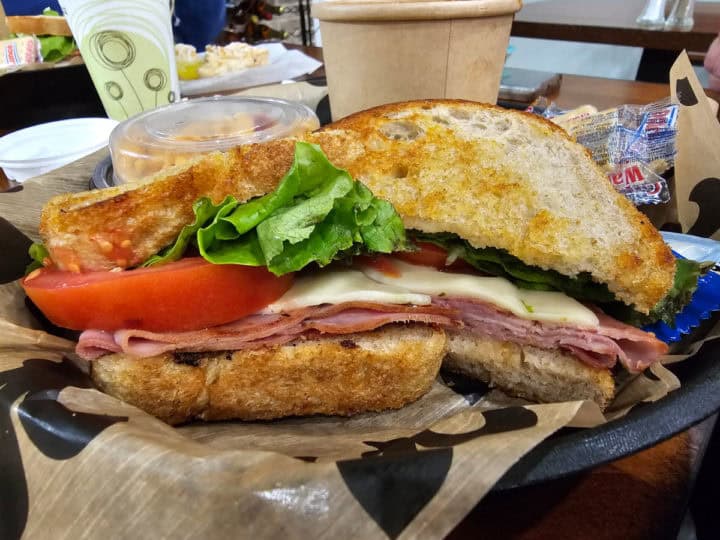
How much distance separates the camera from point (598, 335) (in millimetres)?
1122

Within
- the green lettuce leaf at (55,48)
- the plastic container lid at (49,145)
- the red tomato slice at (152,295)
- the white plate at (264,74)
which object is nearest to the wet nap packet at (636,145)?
the red tomato slice at (152,295)

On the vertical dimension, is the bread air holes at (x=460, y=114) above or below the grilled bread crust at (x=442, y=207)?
above

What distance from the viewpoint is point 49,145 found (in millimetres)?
2070

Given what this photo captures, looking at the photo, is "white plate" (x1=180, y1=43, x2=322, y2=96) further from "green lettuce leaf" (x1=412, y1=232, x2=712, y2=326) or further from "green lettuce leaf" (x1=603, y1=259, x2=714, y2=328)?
"green lettuce leaf" (x1=603, y1=259, x2=714, y2=328)

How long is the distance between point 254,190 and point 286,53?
2.90m

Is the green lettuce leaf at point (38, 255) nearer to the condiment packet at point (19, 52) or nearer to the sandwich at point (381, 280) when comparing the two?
the sandwich at point (381, 280)

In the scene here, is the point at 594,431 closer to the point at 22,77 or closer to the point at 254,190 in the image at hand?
the point at 254,190

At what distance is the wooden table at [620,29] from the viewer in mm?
4363

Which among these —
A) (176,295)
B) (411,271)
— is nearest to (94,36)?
(176,295)

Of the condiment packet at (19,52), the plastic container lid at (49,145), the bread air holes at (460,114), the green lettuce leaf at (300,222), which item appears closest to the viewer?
the green lettuce leaf at (300,222)

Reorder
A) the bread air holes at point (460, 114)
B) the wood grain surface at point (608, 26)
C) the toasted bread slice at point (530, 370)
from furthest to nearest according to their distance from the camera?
1. the wood grain surface at point (608, 26)
2. the bread air holes at point (460, 114)
3. the toasted bread slice at point (530, 370)

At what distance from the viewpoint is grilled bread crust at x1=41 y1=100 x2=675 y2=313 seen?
3.51 ft

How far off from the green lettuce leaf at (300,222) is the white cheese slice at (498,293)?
143 mm

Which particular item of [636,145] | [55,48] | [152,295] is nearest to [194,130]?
[152,295]
